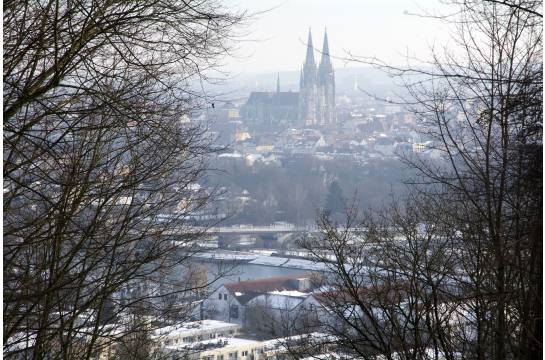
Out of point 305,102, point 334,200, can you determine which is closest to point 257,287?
point 334,200

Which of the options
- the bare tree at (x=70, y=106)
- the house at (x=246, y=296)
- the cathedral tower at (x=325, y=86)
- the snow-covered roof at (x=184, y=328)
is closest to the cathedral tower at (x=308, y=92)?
the cathedral tower at (x=325, y=86)

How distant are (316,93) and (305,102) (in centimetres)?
265

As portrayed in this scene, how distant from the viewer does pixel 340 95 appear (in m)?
119

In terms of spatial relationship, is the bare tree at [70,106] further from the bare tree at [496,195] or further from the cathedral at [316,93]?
the cathedral at [316,93]

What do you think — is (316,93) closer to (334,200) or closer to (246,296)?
(334,200)

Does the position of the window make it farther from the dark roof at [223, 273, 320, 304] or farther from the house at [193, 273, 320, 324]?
the dark roof at [223, 273, 320, 304]

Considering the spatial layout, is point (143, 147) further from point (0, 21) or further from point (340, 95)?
point (340, 95)

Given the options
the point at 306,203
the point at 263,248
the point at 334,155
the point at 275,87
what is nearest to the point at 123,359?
the point at 263,248

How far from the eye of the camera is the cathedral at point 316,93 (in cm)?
9562

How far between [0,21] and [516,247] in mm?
2719

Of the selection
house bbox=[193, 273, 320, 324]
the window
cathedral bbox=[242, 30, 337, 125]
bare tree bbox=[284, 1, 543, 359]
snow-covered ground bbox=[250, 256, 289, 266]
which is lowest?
the window

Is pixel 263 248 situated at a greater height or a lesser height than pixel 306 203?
lesser

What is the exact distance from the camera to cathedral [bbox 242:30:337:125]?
314 ft

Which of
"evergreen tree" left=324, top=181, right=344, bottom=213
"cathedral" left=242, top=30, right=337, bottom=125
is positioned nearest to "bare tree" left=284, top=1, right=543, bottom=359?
"evergreen tree" left=324, top=181, right=344, bottom=213
